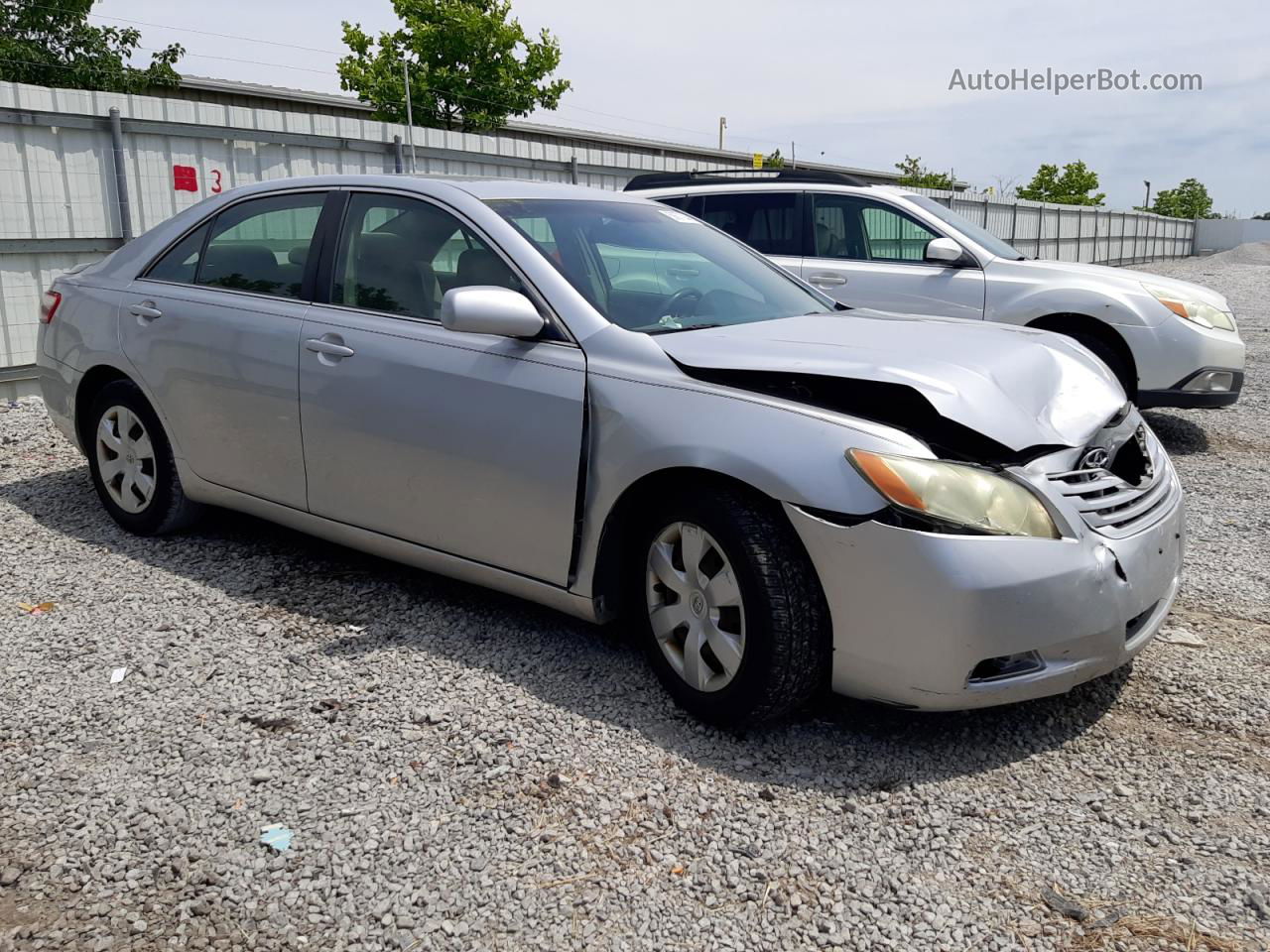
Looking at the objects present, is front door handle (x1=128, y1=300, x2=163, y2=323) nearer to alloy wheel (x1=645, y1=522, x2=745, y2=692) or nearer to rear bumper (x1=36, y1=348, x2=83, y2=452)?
rear bumper (x1=36, y1=348, x2=83, y2=452)

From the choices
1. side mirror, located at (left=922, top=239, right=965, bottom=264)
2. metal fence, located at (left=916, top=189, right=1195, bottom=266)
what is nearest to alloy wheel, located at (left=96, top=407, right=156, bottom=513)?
side mirror, located at (left=922, top=239, right=965, bottom=264)

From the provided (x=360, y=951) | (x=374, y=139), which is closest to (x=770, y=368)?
(x=360, y=951)

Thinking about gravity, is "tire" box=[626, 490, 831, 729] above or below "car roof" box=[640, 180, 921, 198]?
below

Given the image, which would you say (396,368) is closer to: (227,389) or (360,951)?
(227,389)

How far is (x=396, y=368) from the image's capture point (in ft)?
13.3

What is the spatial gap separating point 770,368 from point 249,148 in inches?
351

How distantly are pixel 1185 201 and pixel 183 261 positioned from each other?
95157 mm

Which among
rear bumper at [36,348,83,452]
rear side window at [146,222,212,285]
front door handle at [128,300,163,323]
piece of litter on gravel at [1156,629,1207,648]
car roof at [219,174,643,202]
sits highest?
car roof at [219,174,643,202]

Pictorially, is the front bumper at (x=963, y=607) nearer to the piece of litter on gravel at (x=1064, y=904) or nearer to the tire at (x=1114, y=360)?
the piece of litter on gravel at (x=1064, y=904)

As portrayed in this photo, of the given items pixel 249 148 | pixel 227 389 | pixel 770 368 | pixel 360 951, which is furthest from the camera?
pixel 249 148

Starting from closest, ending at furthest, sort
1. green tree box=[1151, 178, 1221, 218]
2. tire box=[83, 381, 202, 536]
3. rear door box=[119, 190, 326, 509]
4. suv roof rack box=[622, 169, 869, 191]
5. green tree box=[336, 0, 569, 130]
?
1. rear door box=[119, 190, 326, 509]
2. tire box=[83, 381, 202, 536]
3. suv roof rack box=[622, 169, 869, 191]
4. green tree box=[336, 0, 569, 130]
5. green tree box=[1151, 178, 1221, 218]

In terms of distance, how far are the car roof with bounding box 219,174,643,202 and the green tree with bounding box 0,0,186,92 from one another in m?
27.0

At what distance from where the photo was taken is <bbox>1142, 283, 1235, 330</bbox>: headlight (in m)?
7.58

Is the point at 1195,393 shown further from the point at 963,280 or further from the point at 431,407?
the point at 431,407
